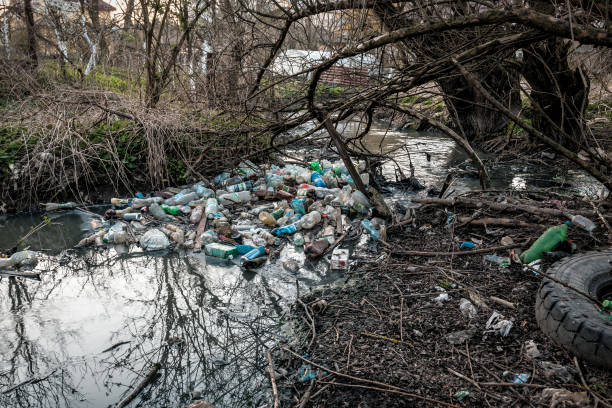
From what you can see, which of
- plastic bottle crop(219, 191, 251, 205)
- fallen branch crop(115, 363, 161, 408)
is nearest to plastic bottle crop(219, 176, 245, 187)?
plastic bottle crop(219, 191, 251, 205)

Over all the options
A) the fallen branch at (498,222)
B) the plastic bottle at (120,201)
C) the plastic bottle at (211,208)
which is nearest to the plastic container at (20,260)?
the plastic bottle at (120,201)

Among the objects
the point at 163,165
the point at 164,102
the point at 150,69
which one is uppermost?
the point at 150,69

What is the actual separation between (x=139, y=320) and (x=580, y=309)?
2.64 meters

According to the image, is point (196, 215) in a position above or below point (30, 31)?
below

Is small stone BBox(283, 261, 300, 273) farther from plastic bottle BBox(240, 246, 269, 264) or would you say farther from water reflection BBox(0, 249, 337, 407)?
plastic bottle BBox(240, 246, 269, 264)

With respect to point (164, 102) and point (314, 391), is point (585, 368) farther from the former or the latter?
point (164, 102)

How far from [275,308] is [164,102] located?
4200mm

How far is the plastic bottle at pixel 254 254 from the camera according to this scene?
3531 millimetres

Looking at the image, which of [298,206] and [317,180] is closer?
[298,206]

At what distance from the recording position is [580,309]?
2082 millimetres

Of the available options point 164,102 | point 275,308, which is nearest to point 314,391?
point 275,308

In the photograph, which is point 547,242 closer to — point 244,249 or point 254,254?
point 254,254

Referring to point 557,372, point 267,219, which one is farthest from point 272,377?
point 267,219

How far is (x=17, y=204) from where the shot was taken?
4.79m
